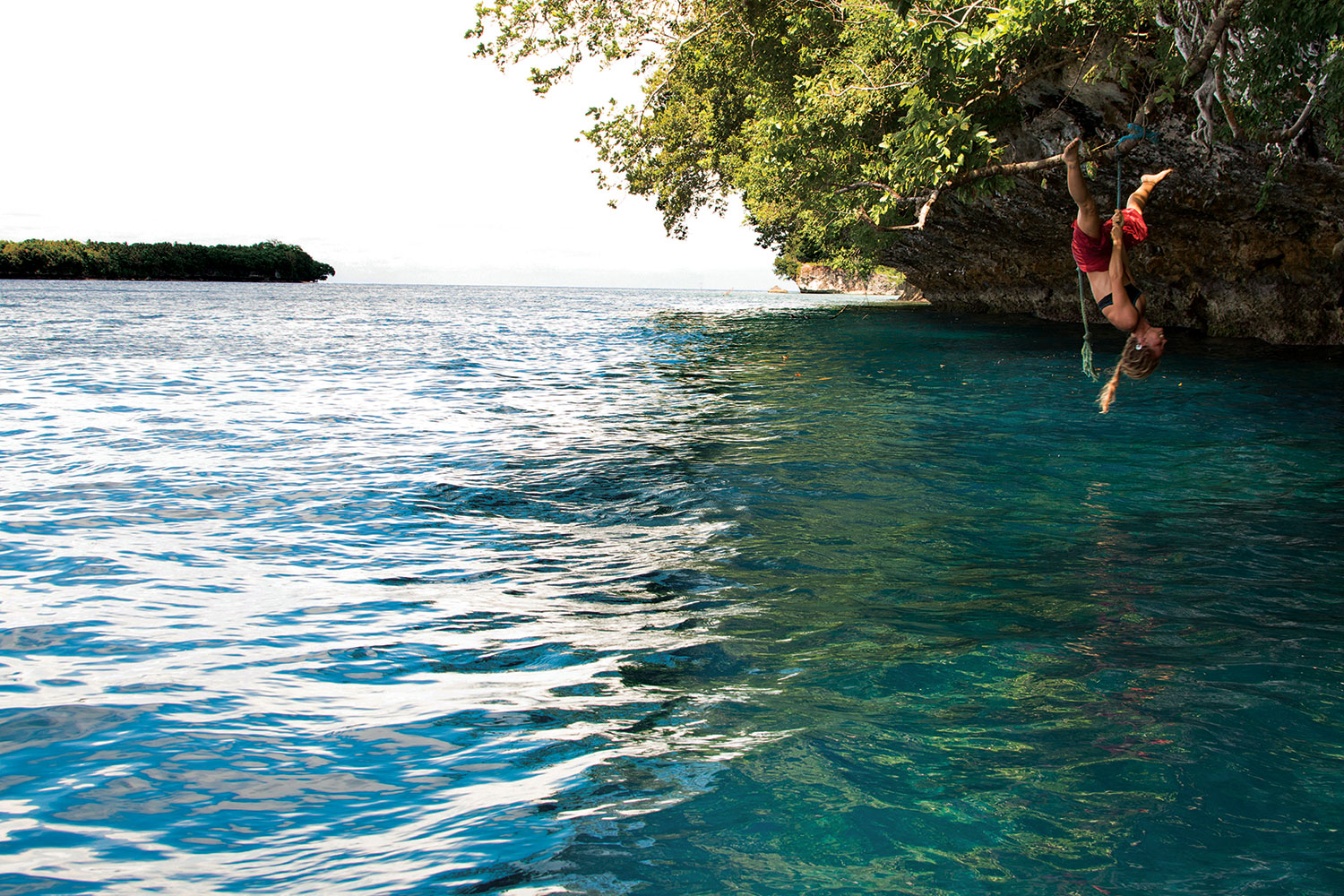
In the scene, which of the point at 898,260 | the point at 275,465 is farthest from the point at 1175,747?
the point at 898,260

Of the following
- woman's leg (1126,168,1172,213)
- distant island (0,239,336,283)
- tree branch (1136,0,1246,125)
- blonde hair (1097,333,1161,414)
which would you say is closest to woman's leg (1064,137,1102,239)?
woman's leg (1126,168,1172,213)

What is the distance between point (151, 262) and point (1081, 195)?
14439cm

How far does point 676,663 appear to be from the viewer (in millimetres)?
5281

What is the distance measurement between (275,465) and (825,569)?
7264 millimetres

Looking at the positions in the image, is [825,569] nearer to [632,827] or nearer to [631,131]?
[632,827]

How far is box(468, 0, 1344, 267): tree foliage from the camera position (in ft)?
42.4

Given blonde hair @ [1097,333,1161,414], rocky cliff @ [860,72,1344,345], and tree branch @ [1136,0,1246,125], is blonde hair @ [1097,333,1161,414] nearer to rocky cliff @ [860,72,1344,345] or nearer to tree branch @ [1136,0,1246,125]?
tree branch @ [1136,0,1246,125]

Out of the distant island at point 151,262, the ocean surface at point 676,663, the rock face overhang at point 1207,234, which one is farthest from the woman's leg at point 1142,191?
the distant island at point 151,262

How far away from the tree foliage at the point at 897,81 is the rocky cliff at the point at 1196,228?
0.87 meters

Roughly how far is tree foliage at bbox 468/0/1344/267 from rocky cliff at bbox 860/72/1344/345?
34.2 inches

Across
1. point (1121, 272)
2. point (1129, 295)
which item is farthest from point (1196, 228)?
point (1121, 272)

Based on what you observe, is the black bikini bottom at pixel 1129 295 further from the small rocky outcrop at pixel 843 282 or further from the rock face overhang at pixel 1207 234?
the small rocky outcrop at pixel 843 282

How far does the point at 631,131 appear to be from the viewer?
107 feet

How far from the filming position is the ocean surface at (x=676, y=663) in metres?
3.53
